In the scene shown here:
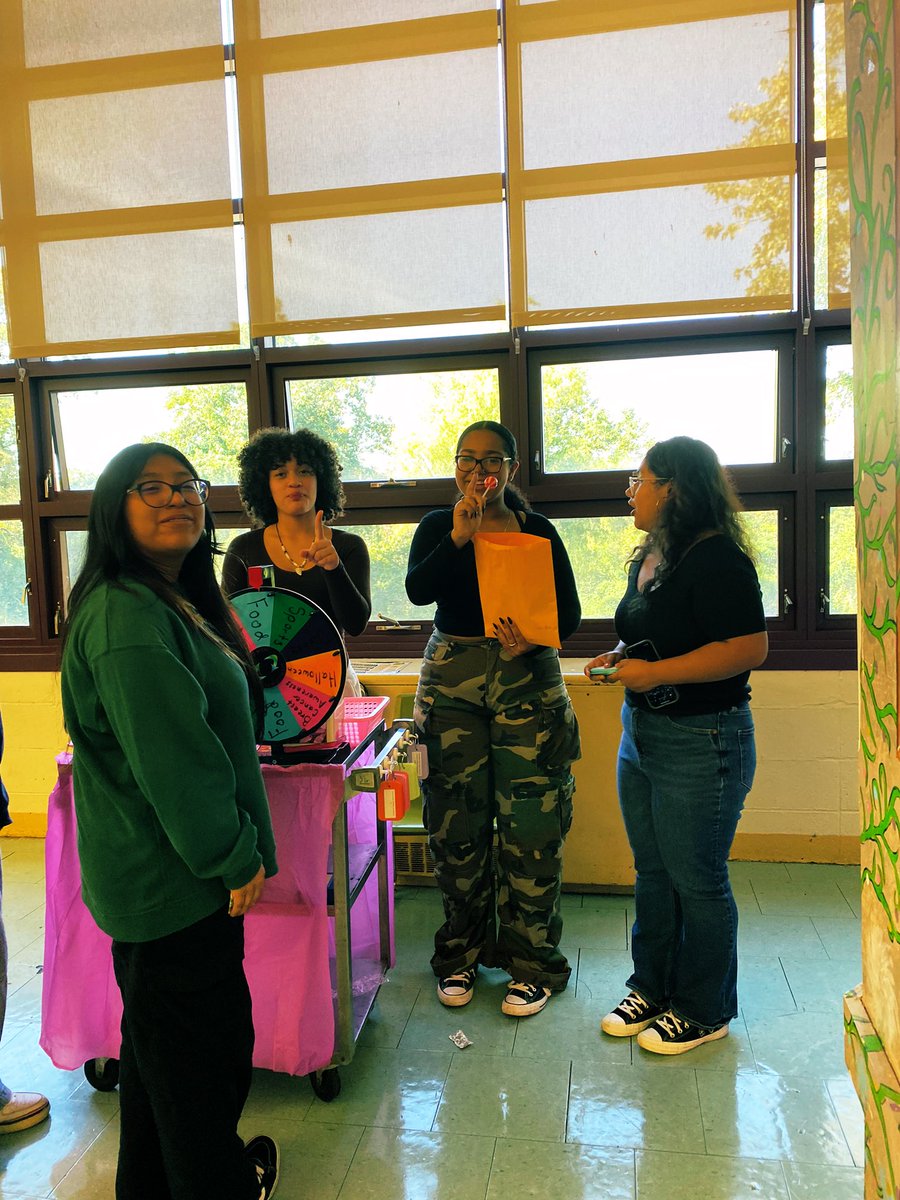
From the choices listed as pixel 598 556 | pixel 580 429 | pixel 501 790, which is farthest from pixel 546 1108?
pixel 580 429

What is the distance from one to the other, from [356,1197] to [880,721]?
1.39m

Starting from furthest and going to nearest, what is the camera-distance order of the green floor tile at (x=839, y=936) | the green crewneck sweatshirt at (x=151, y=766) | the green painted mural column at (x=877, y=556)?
the green floor tile at (x=839, y=936), the green crewneck sweatshirt at (x=151, y=766), the green painted mural column at (x=877, y=556)

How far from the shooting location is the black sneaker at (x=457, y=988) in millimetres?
2225

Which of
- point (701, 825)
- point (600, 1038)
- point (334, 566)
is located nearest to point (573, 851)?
point (600, 1038)

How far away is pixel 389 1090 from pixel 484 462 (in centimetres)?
152

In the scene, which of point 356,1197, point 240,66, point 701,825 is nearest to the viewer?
point 356,1197

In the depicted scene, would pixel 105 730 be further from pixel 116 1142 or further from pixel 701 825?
pixel 701 825

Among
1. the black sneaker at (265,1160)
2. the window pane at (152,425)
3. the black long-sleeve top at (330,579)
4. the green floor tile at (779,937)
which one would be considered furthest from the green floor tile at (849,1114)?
the window pane at (152,425)

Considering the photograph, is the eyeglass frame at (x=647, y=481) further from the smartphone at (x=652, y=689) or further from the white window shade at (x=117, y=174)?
the white window shade at (x=117, y=174)

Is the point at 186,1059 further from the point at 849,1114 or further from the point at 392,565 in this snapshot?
the point at 392,565

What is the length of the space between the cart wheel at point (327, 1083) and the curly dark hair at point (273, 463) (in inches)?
54.3

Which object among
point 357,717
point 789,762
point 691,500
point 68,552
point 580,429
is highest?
point 580,429

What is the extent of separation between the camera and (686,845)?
191 centimetres

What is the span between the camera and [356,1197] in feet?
5.23
